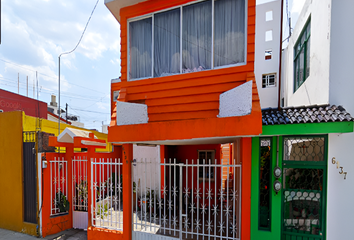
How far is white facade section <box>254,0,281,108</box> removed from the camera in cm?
1378

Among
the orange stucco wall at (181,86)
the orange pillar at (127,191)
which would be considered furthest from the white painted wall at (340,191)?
the orange pillar at (127,191)

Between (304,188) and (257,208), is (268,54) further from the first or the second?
(257,208)

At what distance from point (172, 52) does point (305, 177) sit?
4274 mm

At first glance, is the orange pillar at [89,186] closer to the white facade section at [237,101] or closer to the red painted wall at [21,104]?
the white facade section at [237,101]

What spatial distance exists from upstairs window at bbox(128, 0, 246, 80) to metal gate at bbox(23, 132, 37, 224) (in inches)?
151

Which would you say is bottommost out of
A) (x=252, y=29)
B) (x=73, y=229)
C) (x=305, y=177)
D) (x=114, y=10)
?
(x=73, y=229)

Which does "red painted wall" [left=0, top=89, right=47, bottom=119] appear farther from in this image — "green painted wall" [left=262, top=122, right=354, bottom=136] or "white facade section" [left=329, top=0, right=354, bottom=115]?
"white facade section" [left=329, top=0, right=354, bottom=115]

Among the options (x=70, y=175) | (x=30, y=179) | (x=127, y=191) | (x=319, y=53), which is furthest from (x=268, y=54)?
(x=30, y=179)

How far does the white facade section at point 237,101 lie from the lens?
341cm

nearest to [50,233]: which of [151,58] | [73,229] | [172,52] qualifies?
[73,229]

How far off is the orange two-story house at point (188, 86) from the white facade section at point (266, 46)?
10766 mm

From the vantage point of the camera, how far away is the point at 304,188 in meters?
3.94

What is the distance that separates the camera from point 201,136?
3.73 meters

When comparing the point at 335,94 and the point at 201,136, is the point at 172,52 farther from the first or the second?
the point at 335,94
